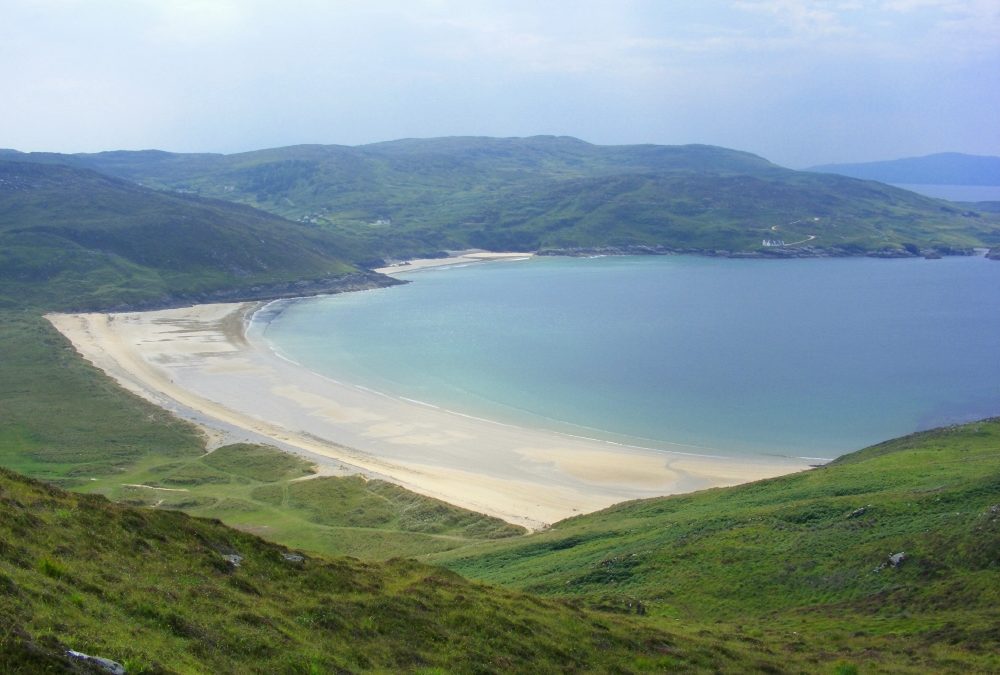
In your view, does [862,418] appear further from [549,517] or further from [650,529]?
[650,529]

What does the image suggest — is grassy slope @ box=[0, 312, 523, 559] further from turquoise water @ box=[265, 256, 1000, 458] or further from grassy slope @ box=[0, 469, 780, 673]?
turquoise water @ box=[265, 256, 1000, 458]

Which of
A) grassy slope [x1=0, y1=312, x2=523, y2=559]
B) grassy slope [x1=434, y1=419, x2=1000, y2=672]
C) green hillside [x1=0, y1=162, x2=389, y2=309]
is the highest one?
green hillside [x1=0, y1=162, x2=389, y2=309]

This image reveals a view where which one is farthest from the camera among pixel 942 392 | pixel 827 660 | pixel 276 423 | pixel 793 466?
pixel 942 392

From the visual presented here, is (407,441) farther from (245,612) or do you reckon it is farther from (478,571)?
(245,612)

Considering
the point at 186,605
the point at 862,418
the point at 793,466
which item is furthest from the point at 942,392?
the point at 186,605

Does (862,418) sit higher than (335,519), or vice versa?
(862,418)

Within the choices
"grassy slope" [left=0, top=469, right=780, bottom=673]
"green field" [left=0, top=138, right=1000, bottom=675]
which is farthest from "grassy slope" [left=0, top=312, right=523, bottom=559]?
"grassy slope" [left=0, top=469, right=780, bottom=673]

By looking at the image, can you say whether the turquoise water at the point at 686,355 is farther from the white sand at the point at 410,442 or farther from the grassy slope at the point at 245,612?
the grassy slope at the point at 245,612

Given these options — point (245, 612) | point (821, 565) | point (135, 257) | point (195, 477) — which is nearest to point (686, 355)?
point (195, 477)
